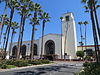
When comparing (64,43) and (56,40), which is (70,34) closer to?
(64,43)

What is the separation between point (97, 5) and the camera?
894 inches

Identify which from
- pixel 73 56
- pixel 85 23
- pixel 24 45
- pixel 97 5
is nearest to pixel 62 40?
pixel 73 56

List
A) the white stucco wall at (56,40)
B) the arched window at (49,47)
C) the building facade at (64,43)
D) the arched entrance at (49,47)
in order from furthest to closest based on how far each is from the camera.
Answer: the arched window at (49,47), the arched entrance at (49,47), the white stucco wall at (56,40), the building facade at (64,43)

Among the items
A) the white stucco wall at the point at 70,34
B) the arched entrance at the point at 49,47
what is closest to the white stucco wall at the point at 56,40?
the arched entrance at the point at 49,47

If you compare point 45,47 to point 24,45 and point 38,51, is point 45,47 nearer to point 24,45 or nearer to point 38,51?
point 38,51

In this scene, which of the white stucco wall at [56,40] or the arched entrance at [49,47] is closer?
the white stucco wall at [56,40]

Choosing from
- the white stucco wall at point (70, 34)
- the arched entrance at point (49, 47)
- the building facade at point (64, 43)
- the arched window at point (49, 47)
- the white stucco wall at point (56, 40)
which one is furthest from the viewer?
the arched window at point (49, 47)

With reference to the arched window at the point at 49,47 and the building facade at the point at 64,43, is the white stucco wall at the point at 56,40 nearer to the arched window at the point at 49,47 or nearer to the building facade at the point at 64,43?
the building facade at the point at 64,43

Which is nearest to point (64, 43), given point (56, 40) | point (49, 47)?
point (56, 40)

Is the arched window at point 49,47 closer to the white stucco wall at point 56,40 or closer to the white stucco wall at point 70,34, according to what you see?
the white stucco wall at point 56,40

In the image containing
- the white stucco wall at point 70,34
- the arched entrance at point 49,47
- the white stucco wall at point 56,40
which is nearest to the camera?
the white stucco wall at point 70,34

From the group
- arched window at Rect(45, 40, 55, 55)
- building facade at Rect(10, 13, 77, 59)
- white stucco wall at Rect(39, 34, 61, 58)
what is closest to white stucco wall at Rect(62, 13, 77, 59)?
building facade at Rect(10, 13, 77, 59)

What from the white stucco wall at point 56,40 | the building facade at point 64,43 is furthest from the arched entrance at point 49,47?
the white stucco wall at point 56,40

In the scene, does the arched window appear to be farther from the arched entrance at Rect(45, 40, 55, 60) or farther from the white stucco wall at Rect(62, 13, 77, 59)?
the white stucco wall at Rect(62, 13, 77, 59)
